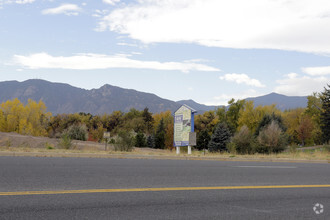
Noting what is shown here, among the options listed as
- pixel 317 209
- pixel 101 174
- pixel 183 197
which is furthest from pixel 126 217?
pixel 101 174

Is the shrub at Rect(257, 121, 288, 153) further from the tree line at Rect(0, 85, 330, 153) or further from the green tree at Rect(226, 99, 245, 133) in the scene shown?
the green tree at Rect(226, 99, 245, 133)

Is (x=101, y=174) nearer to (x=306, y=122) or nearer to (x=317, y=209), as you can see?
(x=317, y=209)

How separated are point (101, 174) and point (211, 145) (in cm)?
4397

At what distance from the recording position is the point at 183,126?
2617cm

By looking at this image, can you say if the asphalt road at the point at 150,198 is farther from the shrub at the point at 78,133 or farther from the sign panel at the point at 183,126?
the shrub at the point at 78,133

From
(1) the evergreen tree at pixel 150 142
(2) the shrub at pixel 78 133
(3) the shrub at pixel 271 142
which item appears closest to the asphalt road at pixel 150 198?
(3) the shrub at pixel 271 142

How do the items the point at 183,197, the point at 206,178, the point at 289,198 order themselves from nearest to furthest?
the point at 183,197 < the point at 289,198 < the point at 206,178

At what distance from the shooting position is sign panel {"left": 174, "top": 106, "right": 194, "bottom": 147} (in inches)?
1004

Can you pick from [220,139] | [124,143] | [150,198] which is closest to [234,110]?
[220,139]

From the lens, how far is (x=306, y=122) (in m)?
85.6

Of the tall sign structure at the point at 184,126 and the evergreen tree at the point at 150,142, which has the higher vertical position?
the tall sign structure at the point at 184,126

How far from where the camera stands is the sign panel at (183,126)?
83.7ft

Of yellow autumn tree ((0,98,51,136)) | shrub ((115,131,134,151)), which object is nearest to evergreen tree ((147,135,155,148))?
yellow autumn tree ((0,98,51,136))

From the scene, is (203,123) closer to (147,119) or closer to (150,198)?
(147,119)
